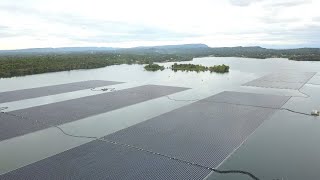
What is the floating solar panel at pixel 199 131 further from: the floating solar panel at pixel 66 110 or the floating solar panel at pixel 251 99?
the floating solar panel at pixel 66 110

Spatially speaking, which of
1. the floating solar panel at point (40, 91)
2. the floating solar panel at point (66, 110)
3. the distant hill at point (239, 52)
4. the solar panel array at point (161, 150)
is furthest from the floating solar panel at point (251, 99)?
the distant hill at point (239, 52)

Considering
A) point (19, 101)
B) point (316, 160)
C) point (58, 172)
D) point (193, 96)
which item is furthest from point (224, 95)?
point (58, 172)

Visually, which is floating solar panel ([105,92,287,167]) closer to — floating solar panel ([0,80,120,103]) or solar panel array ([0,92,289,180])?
solar panel array ([0,92,289,180])

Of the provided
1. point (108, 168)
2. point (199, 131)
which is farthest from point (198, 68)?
point (108, 168)

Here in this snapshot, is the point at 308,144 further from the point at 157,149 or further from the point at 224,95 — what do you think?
the point at 224,95

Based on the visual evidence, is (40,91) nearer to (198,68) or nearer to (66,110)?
(66,110)

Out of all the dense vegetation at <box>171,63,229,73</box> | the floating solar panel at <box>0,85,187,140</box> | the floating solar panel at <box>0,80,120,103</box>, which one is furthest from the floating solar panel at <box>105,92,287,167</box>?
the dense vegetation at <box>171,63,229,73</box>
